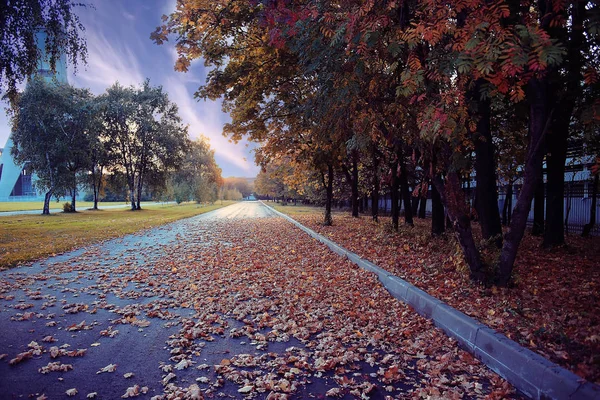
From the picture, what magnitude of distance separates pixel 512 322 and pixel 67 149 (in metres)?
33.6

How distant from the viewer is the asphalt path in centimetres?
315

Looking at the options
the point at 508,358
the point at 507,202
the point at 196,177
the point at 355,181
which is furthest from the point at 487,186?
the point at 196,177

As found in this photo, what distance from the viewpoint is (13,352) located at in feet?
12.4

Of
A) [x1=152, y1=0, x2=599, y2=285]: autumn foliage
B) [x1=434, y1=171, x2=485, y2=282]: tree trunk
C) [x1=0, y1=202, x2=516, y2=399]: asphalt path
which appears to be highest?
[x1=152, y1=0, x2=599, y2=285]: autumn foliage

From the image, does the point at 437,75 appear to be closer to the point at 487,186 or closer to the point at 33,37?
the point at 487,186

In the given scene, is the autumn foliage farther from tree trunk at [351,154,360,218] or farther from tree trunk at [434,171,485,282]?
tree trunk at [351,154,360,218]

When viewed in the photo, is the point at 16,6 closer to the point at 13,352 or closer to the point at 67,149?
the point at 13,352

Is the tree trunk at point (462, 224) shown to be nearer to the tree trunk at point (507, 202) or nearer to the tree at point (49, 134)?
the tree trunk at point (507, 202)

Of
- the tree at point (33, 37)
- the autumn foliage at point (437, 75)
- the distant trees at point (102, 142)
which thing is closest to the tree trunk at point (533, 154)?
the autumn foliage at point (437, 75)

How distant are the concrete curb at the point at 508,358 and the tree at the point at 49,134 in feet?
107

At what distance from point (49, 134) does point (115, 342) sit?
31.6m

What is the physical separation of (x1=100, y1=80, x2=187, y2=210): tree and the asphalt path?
3566 centimetres

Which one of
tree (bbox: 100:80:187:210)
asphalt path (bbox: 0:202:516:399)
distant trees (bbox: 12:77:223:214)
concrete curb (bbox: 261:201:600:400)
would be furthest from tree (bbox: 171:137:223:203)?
concrete curb (bbox: 261:201:600:400)

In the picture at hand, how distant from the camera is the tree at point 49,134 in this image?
92.6 feet
